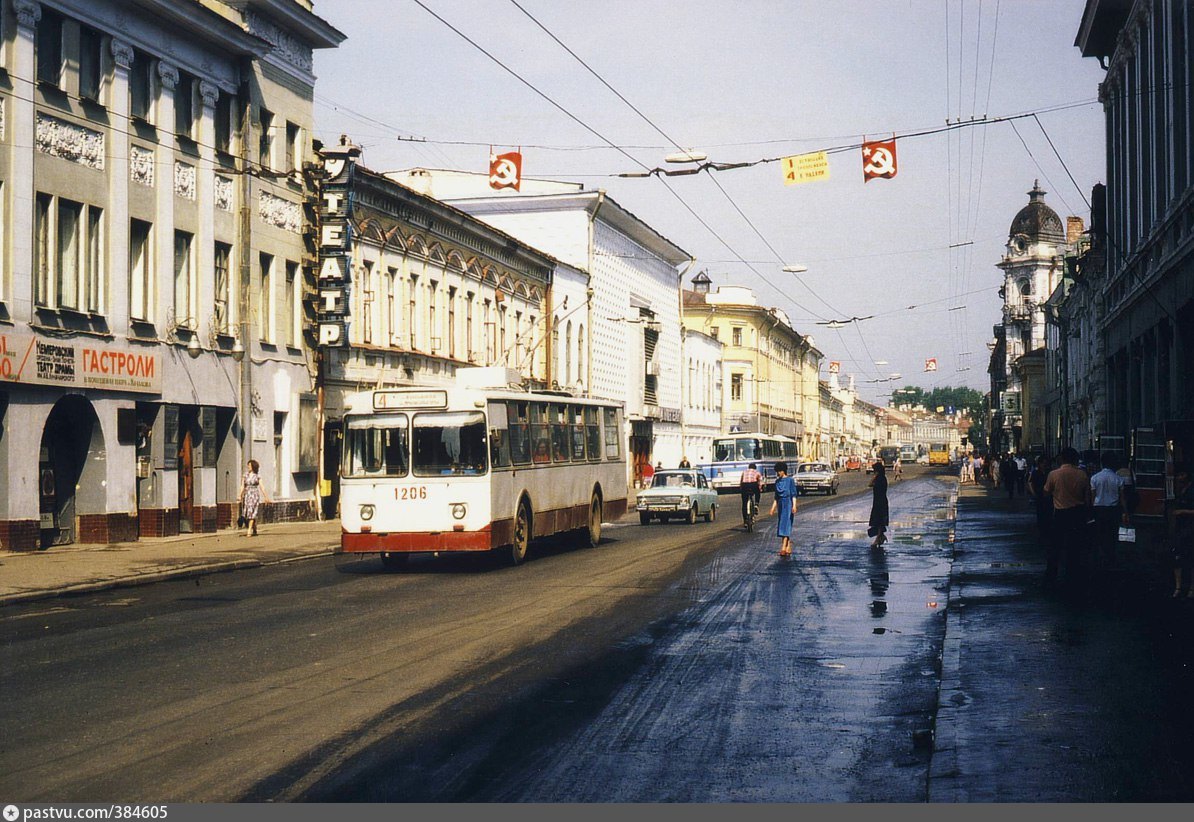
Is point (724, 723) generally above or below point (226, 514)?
below

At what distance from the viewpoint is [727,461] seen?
65.2 metres

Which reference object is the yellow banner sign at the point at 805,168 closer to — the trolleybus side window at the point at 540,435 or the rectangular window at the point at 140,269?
the trolleybus side window at the point at 540,435

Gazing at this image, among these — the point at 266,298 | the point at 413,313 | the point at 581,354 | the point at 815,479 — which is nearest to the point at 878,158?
the point at 266,298

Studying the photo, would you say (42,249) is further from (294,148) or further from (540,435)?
(294,148)

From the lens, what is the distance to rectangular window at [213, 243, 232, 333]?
A: 31.8 m

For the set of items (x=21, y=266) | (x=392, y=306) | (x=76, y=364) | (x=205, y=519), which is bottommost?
(x=205, y=519)

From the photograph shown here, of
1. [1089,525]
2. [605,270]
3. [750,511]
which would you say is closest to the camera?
[1089,525]

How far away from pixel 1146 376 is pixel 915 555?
14.4 metres

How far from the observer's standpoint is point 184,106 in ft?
99.7

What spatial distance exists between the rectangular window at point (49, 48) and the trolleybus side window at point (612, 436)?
41.3 ft

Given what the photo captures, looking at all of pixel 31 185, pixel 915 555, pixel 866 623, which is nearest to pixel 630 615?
pixel 866 623

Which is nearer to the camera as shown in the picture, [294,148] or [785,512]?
[785,512]

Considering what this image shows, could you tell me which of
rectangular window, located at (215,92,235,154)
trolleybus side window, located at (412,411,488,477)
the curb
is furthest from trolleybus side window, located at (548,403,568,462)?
rectangular window, located at (215,92,235,154)

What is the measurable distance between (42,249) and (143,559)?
616cm
